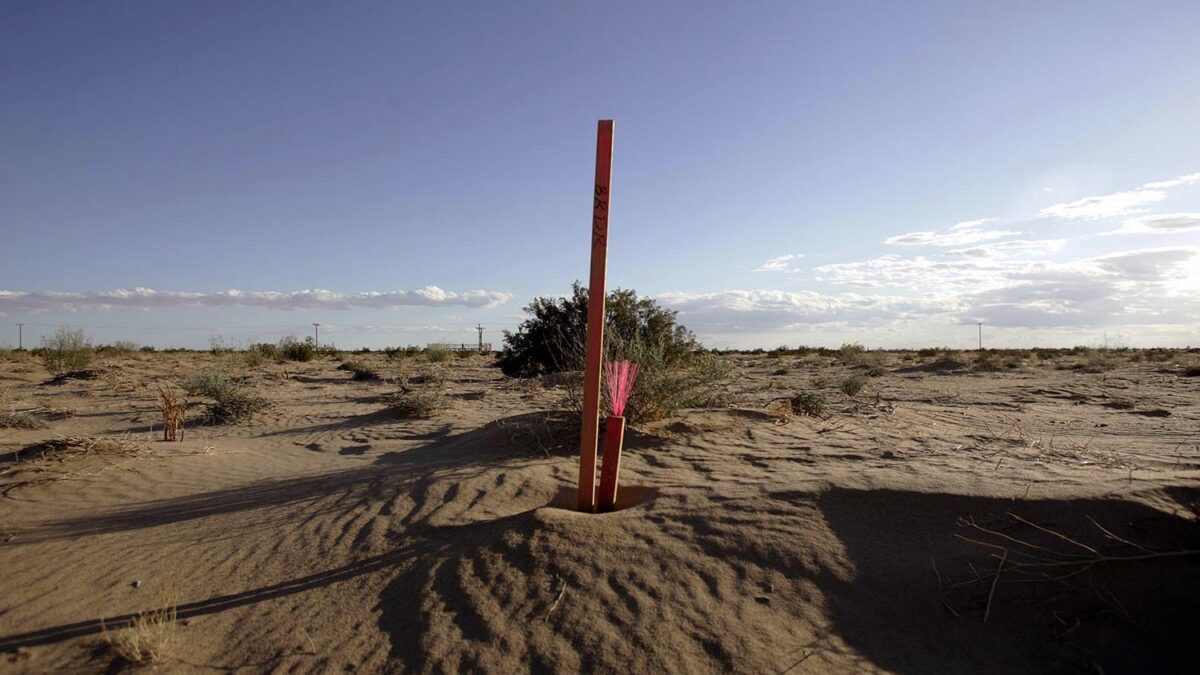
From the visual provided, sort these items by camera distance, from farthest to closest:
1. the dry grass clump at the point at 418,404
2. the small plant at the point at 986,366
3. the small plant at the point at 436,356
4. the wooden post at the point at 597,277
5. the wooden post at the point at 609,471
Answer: the small plant at the point at 436,356 → the small plant at the point at 986,366 → the dry grass clump at the point at 418,404 → the wooden post at the point at 609,471 → the wooden post at the point at 597,277

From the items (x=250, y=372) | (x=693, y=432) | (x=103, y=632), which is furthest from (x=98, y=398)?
(x=693, y=432)

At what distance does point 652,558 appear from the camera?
433 cm

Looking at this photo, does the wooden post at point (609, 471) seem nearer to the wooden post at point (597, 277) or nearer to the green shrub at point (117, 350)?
the wooden post at point (597, 277)

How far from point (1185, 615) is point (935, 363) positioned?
864 inches

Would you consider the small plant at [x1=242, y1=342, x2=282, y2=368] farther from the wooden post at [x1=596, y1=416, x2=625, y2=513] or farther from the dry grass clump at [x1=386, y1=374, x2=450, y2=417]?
the wooden post at [x1=596, y1=416, x2=625, y2=513]

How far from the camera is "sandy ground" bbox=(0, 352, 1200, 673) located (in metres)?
3.59

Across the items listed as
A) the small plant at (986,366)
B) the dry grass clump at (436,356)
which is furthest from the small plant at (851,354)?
the dry grass clump at (436,356)

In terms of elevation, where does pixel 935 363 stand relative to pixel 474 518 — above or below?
above

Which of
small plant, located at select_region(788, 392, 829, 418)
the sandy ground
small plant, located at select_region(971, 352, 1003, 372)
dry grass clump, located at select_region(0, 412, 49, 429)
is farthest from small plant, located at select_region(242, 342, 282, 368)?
small plant, located at select_region(971, 352, 1003, 372)

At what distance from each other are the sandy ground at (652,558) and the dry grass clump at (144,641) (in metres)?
0.04

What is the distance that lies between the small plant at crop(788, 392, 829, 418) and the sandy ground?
37.6 inches

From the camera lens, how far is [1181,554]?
372 cm

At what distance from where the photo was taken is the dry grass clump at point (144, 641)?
387 centimetres

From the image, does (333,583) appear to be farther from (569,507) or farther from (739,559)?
(739,559)
